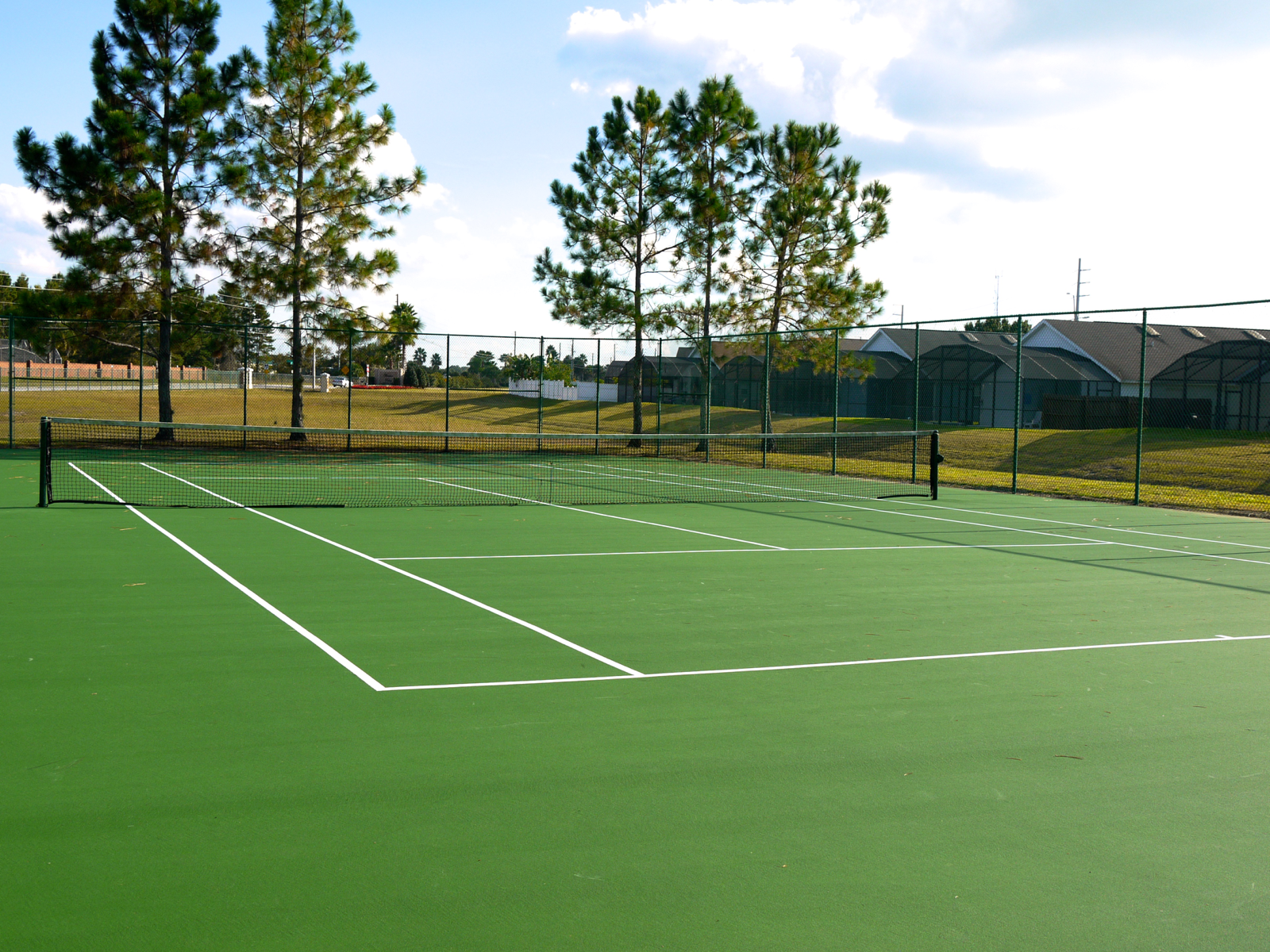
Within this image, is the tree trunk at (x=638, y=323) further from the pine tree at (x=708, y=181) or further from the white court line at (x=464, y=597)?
the white court line at (x=464, y=597)

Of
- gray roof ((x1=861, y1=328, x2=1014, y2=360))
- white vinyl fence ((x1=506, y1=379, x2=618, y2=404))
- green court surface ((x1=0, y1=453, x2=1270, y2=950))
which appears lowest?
green court surface ((x1=0, y1=453, x2=1270, y2=950))

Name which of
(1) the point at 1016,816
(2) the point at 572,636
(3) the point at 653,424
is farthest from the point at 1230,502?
(3) the point at 653,424

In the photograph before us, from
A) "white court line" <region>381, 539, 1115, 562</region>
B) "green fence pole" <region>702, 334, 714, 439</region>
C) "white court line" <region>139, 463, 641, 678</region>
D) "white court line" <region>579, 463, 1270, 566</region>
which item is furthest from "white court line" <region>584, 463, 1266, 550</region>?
"white court line" <region>139, 463, 641, 678</region>

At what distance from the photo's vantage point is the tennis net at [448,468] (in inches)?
667

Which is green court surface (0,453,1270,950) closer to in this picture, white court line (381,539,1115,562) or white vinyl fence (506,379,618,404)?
white court line (381,539,1115,562)

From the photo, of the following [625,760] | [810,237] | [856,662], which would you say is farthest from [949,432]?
[625,760]

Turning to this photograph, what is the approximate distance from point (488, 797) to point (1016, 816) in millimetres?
2038

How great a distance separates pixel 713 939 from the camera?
3.14 m

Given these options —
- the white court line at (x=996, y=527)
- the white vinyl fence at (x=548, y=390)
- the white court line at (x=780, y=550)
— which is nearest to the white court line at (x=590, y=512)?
the white court line at (x=780, y=550)

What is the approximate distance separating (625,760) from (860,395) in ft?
171

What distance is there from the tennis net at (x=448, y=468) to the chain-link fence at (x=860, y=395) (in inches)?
48.5

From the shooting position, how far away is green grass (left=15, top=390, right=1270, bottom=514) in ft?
72.2

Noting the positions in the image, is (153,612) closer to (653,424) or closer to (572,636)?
(572,636)

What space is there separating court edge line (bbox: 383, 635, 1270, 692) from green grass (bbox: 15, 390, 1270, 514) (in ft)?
37.8
